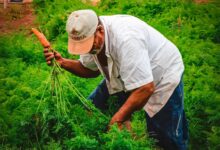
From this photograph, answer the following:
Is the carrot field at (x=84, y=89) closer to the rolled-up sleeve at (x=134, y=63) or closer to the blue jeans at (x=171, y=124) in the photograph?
the blue jeans at (x=171, y=124)

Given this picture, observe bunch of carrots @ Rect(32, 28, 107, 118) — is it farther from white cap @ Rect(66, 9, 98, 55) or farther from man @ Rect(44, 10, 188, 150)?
white cap @ Rect(66, 9, 98, 55)

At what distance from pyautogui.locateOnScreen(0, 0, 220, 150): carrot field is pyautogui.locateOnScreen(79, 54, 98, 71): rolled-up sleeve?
0.26 meters

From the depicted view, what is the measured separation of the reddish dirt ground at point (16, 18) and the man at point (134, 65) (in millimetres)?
6010

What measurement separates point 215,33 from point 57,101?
495 centimetres

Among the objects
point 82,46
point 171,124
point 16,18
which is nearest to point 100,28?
point 82,46

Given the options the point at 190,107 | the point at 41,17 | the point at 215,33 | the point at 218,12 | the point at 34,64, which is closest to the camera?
the point at 190,107

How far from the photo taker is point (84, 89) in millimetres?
6109

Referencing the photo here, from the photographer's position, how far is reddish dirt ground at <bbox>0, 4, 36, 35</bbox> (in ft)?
34.9

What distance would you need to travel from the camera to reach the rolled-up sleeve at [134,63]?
397 centimetres

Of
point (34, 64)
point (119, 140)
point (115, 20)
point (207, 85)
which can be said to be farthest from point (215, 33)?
point (119, 140)

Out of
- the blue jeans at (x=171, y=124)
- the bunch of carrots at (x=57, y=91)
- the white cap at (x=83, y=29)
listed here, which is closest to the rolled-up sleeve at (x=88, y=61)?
the bunch of carrots at (x=57, y=91)

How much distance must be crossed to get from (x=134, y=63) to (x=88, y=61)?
3.17 ft

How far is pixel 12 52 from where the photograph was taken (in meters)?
7.20

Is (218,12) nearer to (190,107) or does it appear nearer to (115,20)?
(190,107)
